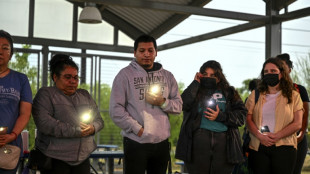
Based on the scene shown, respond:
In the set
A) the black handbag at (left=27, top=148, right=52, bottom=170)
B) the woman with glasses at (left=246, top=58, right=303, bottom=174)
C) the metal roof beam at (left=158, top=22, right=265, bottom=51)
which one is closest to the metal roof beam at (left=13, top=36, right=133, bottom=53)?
the metal roof beam at (left=158, top=22, right=265, bottom=51)

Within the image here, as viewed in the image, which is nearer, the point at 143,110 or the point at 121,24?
the point at 143,110

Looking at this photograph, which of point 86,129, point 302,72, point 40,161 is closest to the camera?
point 40,161

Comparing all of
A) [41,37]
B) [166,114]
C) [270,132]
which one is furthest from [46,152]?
[41,37]

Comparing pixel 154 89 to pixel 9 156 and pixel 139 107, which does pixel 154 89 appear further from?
pixel 9 156

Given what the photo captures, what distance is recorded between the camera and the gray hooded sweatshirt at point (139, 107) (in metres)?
3.04

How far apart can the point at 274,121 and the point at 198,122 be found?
0.68m

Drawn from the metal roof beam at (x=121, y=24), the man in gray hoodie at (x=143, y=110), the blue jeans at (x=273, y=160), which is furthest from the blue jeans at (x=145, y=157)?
Answer: the metal roof beam at (x=121, y=24)

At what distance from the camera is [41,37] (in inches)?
398

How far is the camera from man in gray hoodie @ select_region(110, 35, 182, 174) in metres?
3.03

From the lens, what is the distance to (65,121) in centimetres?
301

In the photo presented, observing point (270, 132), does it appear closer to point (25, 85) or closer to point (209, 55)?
point (25, 85)

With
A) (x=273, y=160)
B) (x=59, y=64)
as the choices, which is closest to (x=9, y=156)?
(x=59, y=64)

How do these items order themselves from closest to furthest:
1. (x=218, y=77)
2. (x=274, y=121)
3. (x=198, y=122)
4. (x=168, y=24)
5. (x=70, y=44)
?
(x=198, y=122), (x=218, y=77), (x=274, y=121), (x=168, y=24), (x=70, y=44)

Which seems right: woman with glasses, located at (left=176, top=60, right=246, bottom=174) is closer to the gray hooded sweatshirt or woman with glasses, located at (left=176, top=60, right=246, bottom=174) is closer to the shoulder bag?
the gray hooded sweatshirt
